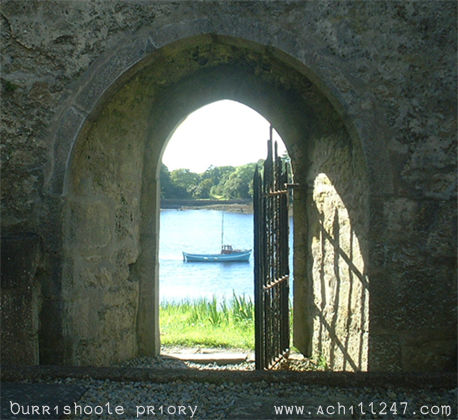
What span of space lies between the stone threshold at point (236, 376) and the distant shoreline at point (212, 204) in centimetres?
3845

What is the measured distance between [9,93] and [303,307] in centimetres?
299

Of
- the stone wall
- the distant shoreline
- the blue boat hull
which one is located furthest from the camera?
the distant shoreline

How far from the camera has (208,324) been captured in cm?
664

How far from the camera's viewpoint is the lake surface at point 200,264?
23.8 metres

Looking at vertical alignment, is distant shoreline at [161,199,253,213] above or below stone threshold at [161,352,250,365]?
above

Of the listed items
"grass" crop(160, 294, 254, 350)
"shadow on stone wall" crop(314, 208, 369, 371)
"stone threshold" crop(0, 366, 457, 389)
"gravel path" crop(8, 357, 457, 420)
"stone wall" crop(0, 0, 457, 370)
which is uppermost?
"stone wall" crop(0, 0, 457, 370)

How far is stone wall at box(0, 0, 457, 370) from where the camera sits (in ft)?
11.7

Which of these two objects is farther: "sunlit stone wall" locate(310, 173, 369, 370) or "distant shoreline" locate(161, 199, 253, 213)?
"distant shoreline" locate(161, 199, 253, 213)

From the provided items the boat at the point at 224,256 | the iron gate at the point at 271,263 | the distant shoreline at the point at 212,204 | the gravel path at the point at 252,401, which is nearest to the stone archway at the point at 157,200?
the iron gate at the point at 271,263

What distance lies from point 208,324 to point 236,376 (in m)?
3.15

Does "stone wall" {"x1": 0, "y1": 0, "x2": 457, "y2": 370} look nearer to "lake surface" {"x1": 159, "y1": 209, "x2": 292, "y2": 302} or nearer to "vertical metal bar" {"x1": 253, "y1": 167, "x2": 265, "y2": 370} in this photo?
"vertical metal bar" {"x1": 253, "y1": 167, "x2": 265, "y2": 370}

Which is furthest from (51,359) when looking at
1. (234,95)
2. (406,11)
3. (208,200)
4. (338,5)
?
(208,200)

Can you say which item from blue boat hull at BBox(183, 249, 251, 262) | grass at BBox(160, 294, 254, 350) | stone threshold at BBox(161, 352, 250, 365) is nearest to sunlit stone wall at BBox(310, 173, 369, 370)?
stone threshold at BBox(161, 352, 250, 365)

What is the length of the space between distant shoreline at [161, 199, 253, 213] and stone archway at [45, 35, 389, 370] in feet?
122
